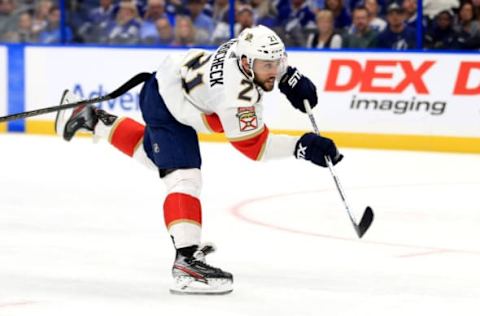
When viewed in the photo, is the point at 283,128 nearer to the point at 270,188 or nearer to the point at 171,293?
the point at 270,188

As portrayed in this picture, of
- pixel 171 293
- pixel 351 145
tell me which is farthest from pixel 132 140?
pixel 351 145

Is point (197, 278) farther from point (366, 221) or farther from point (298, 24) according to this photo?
point (298, 24)

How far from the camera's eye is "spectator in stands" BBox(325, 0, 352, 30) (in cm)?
1144

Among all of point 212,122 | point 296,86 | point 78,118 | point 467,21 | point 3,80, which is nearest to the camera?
point 212,122

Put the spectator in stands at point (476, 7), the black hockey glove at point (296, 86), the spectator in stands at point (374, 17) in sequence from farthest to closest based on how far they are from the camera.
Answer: the spectator in stands at point (374, 17), the spectator in stands at point (476, 7), the black hockey glove at point (296, 86)

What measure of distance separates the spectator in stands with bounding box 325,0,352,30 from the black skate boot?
17.1 ft

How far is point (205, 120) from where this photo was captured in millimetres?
5289

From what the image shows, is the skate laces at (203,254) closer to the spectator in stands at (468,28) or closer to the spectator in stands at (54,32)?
the spectator in stands at (468,28)

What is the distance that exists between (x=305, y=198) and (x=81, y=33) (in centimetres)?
536

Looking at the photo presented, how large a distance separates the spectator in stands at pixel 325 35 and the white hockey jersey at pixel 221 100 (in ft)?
20.3

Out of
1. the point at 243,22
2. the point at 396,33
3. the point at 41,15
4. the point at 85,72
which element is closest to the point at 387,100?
the point at 396,33

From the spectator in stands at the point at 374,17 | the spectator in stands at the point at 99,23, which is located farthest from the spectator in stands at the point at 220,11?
the spectator in stands at the point at 374,17

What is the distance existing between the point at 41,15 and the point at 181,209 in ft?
27.0

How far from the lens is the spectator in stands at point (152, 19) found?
41.0ft
